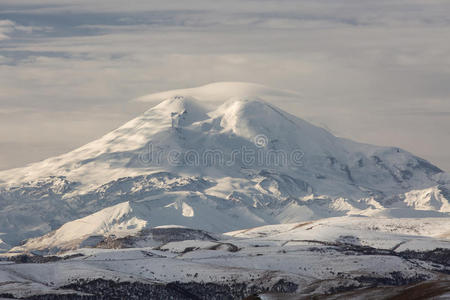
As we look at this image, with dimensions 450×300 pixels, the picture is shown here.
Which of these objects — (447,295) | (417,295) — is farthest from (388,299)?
(447,295)

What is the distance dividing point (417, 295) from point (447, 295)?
590 inches

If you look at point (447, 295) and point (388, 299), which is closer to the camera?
point (447, 295)

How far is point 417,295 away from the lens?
192750mm

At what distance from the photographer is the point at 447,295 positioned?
178125 millimetres

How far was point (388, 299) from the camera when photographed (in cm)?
19888

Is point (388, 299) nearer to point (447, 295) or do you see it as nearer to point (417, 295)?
point (417, 295)

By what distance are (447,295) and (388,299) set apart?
22.2 m

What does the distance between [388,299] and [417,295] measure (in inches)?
306

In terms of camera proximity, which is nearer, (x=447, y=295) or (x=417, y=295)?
(x=447, y=295)
